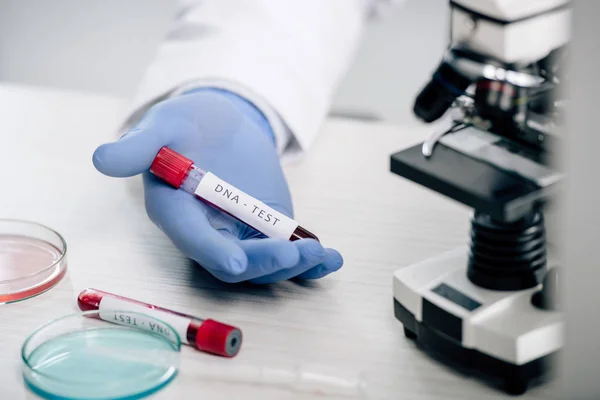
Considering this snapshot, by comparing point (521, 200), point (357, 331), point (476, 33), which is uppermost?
point (476, 33)

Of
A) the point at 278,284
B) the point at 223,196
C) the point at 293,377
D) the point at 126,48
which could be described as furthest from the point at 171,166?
the point at 126,48

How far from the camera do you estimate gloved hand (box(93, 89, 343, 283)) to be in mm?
840

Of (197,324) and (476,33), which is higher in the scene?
(476,33)

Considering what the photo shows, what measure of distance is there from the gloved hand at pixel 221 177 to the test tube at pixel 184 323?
66 mm

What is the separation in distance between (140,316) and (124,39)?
79.0 inches

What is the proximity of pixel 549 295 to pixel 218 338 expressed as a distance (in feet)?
1.01

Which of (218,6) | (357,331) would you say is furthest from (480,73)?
(218,6)

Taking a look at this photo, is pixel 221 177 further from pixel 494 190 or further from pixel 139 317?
pixel 494 190

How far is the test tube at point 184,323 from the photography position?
78 cm

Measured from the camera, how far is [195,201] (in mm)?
932

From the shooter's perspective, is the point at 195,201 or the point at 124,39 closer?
the point at 195,201

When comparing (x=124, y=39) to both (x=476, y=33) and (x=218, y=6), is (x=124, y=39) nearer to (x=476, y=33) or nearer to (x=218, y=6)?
(x=218, y=6)

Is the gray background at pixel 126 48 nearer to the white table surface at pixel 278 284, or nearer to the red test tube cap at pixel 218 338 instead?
the white table surface at pixel 278 284

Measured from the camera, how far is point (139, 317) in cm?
81
